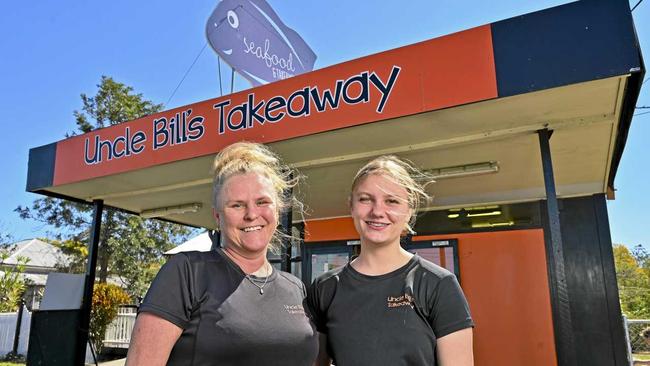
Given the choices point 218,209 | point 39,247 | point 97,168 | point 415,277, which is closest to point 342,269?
point 415,277

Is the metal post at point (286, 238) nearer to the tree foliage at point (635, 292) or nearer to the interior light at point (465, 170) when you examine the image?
the interior light at point (465, 170)

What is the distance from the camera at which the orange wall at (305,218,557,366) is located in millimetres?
5551

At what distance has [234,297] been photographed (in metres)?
1.51

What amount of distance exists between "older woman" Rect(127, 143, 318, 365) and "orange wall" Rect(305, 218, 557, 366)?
469cm

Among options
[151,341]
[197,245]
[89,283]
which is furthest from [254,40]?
[151,341]

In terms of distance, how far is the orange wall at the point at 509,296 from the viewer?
555 centimetres

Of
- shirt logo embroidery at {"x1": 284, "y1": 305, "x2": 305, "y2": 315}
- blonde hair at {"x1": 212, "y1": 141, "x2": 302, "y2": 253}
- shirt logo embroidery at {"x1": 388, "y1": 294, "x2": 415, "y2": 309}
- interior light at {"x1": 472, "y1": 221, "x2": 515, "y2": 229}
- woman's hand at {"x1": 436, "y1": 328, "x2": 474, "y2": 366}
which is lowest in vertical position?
woman's hand at {"x1": 436, "y1": 328, "x2": 474, "y2": 366}

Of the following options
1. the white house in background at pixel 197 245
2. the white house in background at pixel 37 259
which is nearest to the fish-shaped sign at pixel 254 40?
the white house in background at pixel 197 245

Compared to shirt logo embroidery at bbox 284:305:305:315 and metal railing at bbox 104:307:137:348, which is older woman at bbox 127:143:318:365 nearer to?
shirt logo embroidery at bbox 284:305:305:315

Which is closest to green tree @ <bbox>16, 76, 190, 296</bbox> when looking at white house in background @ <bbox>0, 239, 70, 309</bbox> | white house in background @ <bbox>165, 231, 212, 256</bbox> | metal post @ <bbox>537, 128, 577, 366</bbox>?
white house in background @ <bbox>0, 239, 70, 309</bbox>

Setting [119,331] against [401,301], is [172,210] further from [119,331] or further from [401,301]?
[119,331]

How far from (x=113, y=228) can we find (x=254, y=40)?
694 inches

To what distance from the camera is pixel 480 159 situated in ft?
14.3

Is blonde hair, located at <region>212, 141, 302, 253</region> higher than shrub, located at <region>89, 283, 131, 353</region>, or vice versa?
blonde hair, located at <region>212, 141, 302, 253</region>
